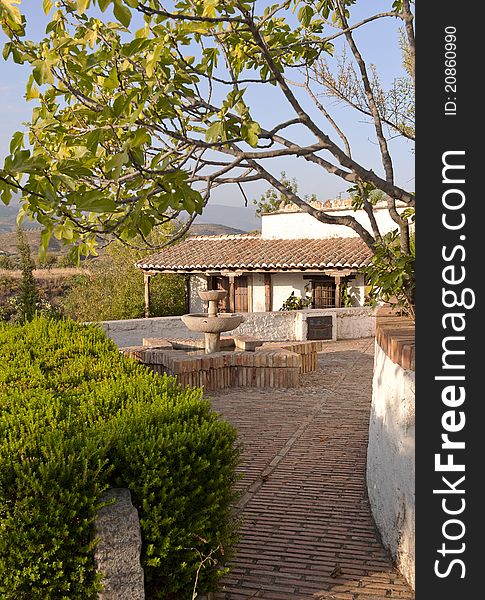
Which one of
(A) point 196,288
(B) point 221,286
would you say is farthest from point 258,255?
(A) point 196,288

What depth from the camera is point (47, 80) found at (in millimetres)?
3332

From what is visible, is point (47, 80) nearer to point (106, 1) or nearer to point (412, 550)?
point (106, 1)

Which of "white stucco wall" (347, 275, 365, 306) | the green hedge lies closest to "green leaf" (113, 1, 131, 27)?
the green hedge

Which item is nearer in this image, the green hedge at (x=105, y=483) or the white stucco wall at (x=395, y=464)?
the green hedge at (x=105, y=483)

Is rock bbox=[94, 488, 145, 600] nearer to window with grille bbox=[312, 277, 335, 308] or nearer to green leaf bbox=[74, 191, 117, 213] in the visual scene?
green leaf bbox=[74, 191, 117, 213]

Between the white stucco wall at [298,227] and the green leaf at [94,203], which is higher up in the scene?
the white stucco wall at [298,227]

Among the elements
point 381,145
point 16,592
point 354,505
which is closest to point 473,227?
point 381,145

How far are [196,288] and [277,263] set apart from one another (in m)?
6.22

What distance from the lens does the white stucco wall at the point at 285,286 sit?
27.1 metres

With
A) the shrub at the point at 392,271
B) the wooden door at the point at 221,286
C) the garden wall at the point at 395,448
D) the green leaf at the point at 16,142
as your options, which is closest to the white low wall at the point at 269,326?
the wooden door at the point at 221,286

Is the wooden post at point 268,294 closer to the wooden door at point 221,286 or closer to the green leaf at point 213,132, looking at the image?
the wooden door at point 221,286

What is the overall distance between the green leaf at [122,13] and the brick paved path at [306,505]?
352 centimetres

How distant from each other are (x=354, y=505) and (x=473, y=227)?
3972 mm

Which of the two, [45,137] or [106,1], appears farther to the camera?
[45,137]
